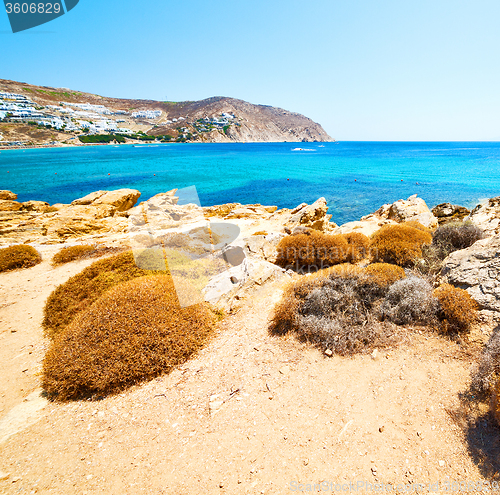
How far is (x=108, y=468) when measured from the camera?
3338mm

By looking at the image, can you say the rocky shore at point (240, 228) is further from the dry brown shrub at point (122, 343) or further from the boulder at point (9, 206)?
the dry brown shrub at point (122, 343)

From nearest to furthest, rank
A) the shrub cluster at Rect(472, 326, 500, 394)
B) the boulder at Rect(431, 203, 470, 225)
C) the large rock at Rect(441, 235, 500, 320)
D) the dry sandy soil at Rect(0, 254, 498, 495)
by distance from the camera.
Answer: the dry sandy soil at Rect(0, 254, 498, 495), the shrub cluster at Rect(472, 326, 500, 394), the large rock at Rect(441, 235, 500, 320), the boulder at Rect(431, 203, 470, 225)

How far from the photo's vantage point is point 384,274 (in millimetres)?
6172

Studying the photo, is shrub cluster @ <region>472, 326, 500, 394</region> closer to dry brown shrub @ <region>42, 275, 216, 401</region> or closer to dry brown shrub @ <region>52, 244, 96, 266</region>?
dry brown shrub @ <region>42, 275, 216, 401</region>

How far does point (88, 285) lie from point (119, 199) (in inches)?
751

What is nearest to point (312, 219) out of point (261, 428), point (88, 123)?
point (261, 428)

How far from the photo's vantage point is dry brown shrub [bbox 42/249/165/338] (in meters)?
6.71

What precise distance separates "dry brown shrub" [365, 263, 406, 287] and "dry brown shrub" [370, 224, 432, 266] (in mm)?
1775

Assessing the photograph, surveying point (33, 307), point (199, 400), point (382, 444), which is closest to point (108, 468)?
point (199, 400)

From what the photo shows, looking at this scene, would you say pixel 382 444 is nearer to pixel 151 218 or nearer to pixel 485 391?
pixel 485 391

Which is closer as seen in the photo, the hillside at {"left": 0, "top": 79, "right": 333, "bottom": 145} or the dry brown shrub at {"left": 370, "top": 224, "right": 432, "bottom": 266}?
the dry brown shrub at {"left": 370, "top": 224, "right": 432, "bottom": 266}

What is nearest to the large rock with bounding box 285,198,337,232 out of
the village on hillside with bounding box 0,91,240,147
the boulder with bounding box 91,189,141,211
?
the boulder with bounding box 91,189,141,211

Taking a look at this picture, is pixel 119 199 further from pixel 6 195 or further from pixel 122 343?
pixel 122 343

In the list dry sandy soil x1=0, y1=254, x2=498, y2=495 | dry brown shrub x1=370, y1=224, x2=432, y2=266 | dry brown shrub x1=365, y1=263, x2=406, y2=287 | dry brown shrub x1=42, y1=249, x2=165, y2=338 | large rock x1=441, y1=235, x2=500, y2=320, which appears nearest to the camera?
dry sandy soil x1=0, y1=254, x2=498, y2=495
